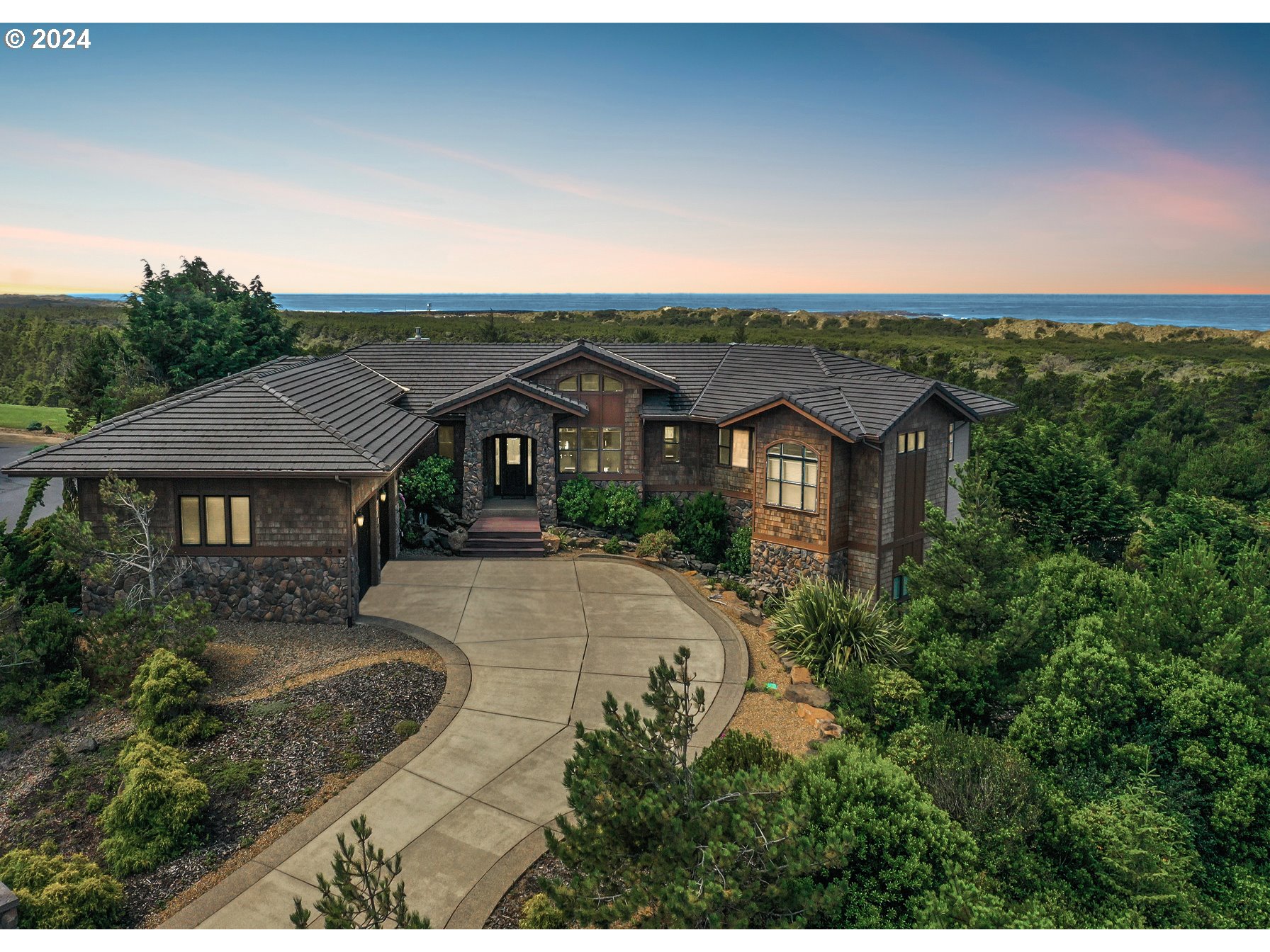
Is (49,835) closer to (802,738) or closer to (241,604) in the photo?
(241,604)

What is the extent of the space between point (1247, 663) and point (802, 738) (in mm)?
6477

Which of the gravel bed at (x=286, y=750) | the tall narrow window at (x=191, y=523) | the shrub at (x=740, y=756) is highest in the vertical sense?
the tall narrow window at (x=191, y=523)

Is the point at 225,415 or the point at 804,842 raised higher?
the point at 225,415

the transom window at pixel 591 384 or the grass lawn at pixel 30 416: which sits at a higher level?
the transom window at pixel 591 384

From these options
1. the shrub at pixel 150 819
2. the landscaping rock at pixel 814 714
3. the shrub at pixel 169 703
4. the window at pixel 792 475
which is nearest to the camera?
the shrub at pixel 150 819

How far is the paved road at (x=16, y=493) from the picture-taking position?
79.2ft

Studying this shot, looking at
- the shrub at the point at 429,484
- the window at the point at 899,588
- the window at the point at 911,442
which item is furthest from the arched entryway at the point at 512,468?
the window at the point at 899,588

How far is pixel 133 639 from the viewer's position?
41.3 feet

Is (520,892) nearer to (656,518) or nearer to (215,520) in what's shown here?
(215,520)

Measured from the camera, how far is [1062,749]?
10.9 metres

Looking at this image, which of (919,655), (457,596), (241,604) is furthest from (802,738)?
(241,604)

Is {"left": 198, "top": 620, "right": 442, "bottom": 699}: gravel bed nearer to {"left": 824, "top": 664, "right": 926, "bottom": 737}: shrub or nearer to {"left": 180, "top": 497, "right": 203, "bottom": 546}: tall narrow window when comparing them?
{"left": 180, "top": 497, "right": 203, "bottom": 546}: tall narrow window

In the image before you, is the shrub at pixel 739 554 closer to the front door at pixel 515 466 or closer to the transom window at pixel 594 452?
the transom window at pixel 594 452

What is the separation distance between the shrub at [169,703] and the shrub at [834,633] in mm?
9478
